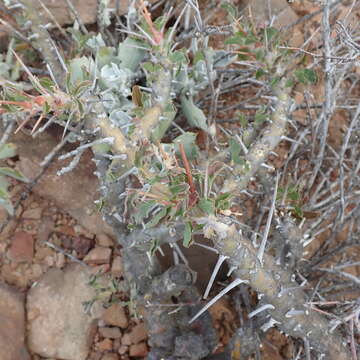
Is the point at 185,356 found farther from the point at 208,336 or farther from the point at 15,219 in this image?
the point at 15,219

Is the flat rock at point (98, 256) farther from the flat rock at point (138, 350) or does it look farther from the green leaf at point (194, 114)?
the green leaf at point (194, 114)

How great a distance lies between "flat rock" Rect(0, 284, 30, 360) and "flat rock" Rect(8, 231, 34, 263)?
11 cm

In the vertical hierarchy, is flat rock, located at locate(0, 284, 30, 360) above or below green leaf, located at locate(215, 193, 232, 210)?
below

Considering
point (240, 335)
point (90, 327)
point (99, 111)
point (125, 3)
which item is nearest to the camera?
point (99, 111)

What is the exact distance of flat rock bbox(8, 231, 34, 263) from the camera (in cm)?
165

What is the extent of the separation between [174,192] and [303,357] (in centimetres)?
82

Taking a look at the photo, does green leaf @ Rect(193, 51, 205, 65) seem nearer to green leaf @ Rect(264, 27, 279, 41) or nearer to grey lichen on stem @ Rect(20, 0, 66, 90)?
green leaf @ Rect(264, 27, 279, 41)

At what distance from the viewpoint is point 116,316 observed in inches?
63.8

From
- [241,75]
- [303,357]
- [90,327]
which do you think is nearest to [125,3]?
[241,75]

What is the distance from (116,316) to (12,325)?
32cm

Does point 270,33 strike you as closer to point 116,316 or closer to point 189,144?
point 189,144

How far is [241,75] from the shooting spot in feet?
5.46

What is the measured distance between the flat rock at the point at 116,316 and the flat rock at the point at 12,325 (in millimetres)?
260

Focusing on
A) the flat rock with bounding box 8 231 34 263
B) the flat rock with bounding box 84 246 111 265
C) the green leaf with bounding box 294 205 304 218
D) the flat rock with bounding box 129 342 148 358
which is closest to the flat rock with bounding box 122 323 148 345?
the flat rock with bounding box 129 342 148 358
